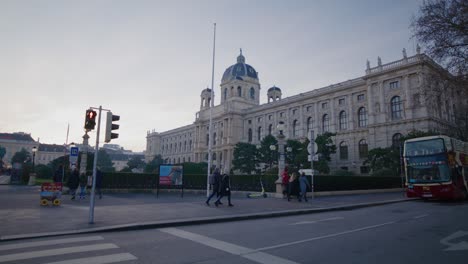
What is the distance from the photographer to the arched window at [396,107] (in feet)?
151

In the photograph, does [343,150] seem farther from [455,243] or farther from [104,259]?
[104,259]

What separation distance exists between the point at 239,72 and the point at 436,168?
2837 inches

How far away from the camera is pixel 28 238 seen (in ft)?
22.8

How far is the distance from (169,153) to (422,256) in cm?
11611

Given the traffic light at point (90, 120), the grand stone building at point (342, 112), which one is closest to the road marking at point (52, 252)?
the traffic light at point (90, 120)

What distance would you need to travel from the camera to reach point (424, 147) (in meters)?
18.1

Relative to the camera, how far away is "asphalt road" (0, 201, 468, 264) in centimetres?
526

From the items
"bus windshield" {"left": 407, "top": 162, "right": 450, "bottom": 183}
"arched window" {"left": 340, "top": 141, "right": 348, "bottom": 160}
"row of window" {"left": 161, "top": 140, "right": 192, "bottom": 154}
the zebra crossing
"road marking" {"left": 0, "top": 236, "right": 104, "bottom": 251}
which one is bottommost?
"road marking" {"left": 0, "top": 236, "right": 104, "bottom": 251}

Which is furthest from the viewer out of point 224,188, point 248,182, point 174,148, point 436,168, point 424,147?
point 174,148

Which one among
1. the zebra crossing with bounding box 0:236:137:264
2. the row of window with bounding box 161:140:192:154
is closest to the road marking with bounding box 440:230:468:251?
the zebra crossing with bounding box 0:236:137:264

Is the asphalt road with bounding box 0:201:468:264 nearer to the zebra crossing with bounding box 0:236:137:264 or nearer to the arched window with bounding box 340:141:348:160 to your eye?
the zebra crossing with bounding box 0:236:137:264

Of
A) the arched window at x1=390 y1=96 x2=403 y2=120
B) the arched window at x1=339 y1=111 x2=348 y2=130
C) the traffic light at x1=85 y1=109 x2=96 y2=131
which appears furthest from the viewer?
the arched window at x1=339 y1=111 x2=348 y2=130

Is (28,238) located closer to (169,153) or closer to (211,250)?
(211,250)

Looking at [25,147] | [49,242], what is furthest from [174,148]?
[49,242]
